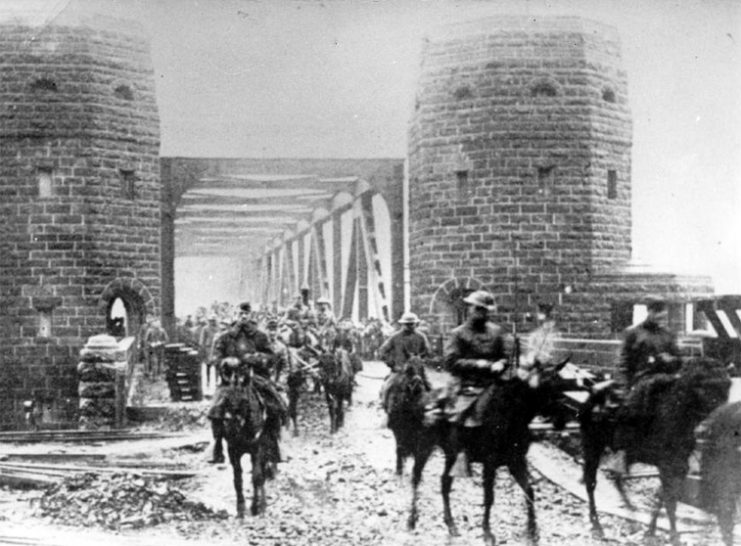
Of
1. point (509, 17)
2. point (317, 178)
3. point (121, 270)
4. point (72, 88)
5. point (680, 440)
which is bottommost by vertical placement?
point (680, 440)

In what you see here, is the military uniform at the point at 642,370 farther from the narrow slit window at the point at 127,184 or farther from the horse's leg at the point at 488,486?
the narrow slit window at the point at 127,184

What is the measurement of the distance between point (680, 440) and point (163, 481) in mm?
5854

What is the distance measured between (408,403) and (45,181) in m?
8.85

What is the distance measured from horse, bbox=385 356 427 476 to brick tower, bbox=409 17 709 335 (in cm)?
690

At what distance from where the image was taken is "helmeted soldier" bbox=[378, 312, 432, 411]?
11156mm

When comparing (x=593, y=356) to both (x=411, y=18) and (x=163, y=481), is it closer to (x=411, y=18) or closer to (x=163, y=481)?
(x=411, y=18)

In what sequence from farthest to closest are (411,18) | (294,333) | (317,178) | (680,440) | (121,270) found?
(317,178), (121,270), (294,333), (411,18), (680,440)

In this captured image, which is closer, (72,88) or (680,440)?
(680,440)

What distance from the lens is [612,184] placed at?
18406 mm

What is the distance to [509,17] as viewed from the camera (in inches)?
696

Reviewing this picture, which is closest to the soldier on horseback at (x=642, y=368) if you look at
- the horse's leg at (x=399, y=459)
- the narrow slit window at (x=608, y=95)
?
the horse's leg at (x=399, y=459)

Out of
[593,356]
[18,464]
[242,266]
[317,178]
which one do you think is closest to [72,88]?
[317,178]

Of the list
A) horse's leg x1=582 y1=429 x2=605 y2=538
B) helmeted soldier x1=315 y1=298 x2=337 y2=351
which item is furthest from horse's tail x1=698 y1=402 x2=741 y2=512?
helmeted soldier x1=315 y1=298 x2=337 y2=351

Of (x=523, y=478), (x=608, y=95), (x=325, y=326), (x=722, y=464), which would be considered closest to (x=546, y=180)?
(x=608, y=95)
